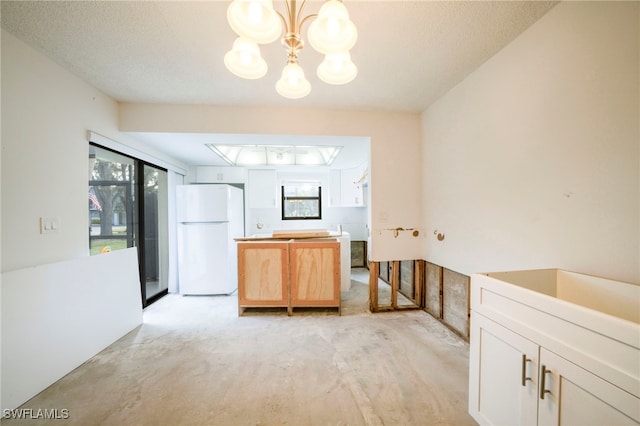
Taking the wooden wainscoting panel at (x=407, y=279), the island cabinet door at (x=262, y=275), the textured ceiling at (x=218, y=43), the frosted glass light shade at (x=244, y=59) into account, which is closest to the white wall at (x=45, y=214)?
the textured ceiling at (x=218, y=43)

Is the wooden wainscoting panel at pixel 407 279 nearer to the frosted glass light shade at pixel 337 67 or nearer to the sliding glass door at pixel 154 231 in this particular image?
the frosted glass light shade at pixel 337 67

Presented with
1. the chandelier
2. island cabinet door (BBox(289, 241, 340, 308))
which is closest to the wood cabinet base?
island cabinet door (BBox(289, 241, 340, 308))

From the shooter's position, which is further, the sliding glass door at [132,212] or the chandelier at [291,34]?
the sliding glass door at [132,212]

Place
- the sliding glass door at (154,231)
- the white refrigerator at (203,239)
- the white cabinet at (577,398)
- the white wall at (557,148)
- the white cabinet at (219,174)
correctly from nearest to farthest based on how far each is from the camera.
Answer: the white cabinet at (577,398) → the white wall at (557,148) → the sliding glass door at (154,231) → the white refrigerator at (203,239) → the white cabinet at (219,174)

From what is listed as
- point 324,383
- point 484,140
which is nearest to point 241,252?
point 324,383

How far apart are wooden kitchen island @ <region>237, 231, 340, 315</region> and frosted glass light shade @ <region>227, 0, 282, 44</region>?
213 cm

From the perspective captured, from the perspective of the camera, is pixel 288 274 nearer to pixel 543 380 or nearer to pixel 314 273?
pixel 314 273

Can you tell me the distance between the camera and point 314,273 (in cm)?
272

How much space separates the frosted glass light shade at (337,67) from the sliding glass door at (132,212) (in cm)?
253

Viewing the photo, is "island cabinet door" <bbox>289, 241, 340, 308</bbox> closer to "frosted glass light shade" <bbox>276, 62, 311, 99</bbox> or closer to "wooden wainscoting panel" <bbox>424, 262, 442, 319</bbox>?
"wooden wainscoting panel" <bbox>424, 262, 442, 319</bbox>

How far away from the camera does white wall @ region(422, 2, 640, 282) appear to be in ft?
3.58

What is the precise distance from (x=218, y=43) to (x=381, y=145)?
6.24ft

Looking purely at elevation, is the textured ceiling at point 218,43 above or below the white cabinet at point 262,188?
above

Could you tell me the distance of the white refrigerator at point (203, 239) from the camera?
3.33 m
